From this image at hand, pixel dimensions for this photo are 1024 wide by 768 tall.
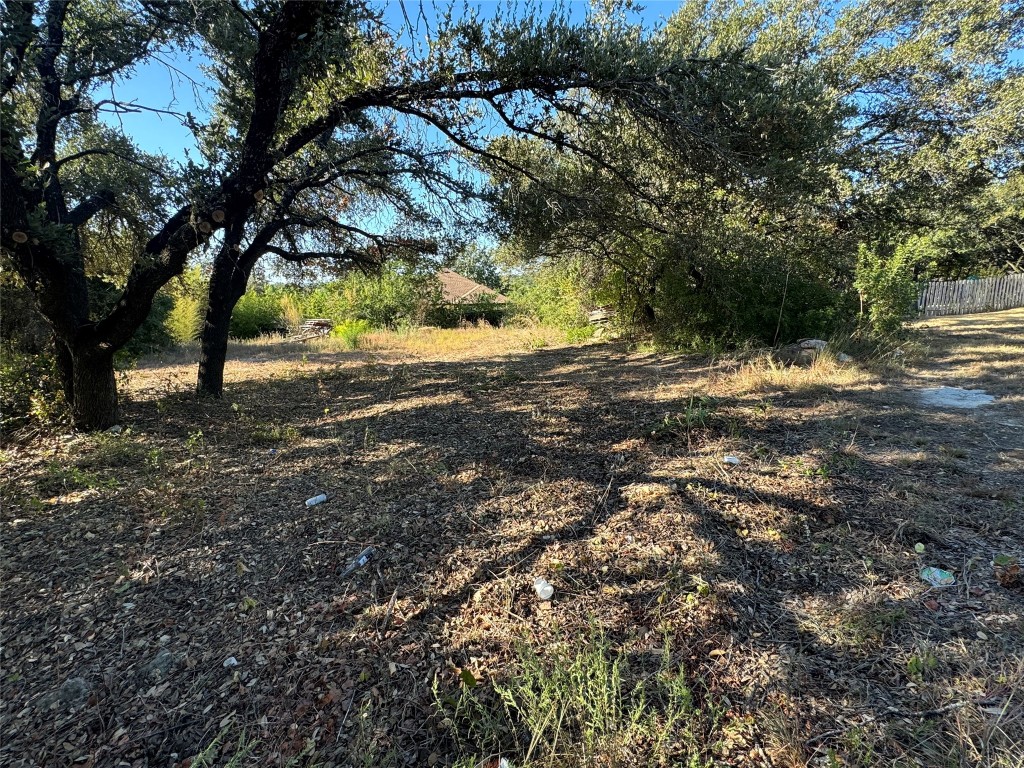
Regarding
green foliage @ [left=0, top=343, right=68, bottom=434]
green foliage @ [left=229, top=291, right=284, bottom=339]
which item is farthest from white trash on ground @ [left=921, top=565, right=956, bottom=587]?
green foliage @ [left=229, top=291, right=284, bottom=339]

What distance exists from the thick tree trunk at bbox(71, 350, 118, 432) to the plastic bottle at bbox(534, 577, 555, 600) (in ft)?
15.8

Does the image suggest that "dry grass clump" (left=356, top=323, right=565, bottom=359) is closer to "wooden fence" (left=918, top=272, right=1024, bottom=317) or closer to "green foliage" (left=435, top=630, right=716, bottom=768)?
"green foliage" (left=435, top=630, right=716, bottom=768)

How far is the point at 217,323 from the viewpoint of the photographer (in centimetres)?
654

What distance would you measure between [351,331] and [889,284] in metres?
15.2

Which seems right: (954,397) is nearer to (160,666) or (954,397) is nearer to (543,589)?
(543,589)

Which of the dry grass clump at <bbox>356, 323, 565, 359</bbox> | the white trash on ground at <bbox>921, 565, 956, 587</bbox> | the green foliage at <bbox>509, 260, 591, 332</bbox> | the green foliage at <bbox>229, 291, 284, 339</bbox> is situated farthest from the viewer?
the green foliage at <bbox>229, 291, 284, 339</bbox>

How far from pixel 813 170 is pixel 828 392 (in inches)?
97.6

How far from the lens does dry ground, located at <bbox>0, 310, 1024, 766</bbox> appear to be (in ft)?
5.05

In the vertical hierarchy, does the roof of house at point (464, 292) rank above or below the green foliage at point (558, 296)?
above

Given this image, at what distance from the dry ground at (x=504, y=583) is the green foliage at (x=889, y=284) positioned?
2919 millimetres

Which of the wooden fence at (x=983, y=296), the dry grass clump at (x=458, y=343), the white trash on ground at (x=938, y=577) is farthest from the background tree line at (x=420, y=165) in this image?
the wooden fence at (x=983, y=296)

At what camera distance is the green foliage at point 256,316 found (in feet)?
68.4

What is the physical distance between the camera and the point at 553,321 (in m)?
15.4

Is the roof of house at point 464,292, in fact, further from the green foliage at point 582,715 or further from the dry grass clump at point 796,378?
the green foliage at point 582,715
